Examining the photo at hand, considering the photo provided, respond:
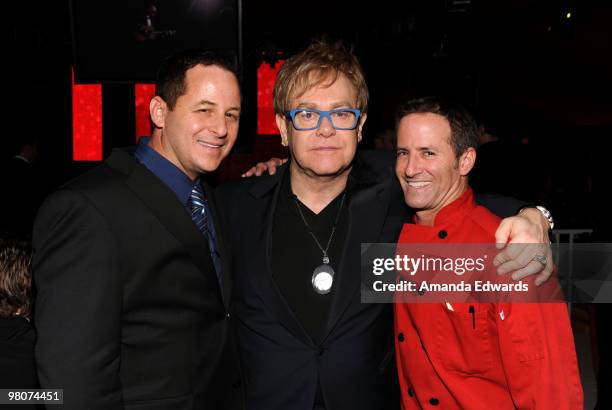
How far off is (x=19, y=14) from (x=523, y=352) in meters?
6.63

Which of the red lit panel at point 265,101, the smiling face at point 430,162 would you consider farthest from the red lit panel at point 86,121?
the smiling face at point 430,162

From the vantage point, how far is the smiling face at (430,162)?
6.73ft

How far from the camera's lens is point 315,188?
7.59 feet

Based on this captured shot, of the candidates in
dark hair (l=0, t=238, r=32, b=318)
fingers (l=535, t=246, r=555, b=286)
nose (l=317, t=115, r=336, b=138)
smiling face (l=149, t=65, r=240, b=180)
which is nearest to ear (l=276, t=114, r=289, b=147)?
nose (l=317, t=115, r=336, b=138)

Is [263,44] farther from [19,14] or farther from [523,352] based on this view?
[523,352]

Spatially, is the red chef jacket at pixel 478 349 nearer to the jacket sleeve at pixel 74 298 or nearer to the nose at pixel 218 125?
the nose at pixel 218 125

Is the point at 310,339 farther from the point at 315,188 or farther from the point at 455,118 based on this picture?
the point at 455,118

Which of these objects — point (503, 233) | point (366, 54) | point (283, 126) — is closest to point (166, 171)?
point (283, 126)

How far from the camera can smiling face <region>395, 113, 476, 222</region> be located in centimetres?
205

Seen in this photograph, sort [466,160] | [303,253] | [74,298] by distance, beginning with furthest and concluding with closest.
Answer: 1. [303,253]
2. [466,160]
3. [74,298]

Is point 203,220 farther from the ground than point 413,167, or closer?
closer

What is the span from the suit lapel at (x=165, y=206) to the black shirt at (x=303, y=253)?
37 centimetres

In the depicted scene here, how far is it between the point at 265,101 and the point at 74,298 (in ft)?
27.7

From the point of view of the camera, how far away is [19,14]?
6.36 m
